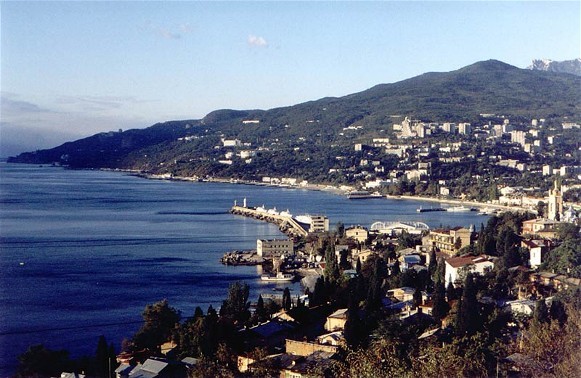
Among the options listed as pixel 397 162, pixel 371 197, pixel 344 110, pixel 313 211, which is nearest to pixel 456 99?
pixel 344 110

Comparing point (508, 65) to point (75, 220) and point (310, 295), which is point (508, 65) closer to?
point (75, 220)

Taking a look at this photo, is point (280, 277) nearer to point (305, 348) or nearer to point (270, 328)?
point (270, 328)

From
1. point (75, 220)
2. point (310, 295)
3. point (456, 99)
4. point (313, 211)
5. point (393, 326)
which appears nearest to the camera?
point (393, 326)

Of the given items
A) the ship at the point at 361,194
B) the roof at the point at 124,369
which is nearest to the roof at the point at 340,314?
the roof at the point at 124,369

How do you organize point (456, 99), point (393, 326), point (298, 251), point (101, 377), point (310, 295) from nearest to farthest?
point (101, 377) < point (393, 326) < point (310, 295) < point (298, 251) < point (456, 99)

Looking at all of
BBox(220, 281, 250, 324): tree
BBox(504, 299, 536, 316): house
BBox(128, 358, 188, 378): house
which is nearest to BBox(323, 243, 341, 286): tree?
BBox(220, 281, 250, 324): tree

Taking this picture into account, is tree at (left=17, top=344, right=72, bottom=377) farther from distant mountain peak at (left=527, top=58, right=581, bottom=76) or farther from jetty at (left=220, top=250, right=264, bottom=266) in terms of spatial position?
distant mountain peak at (left=527, top=58, right=581, bottom=76)

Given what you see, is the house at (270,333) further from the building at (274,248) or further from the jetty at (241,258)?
the building at (274,248)
